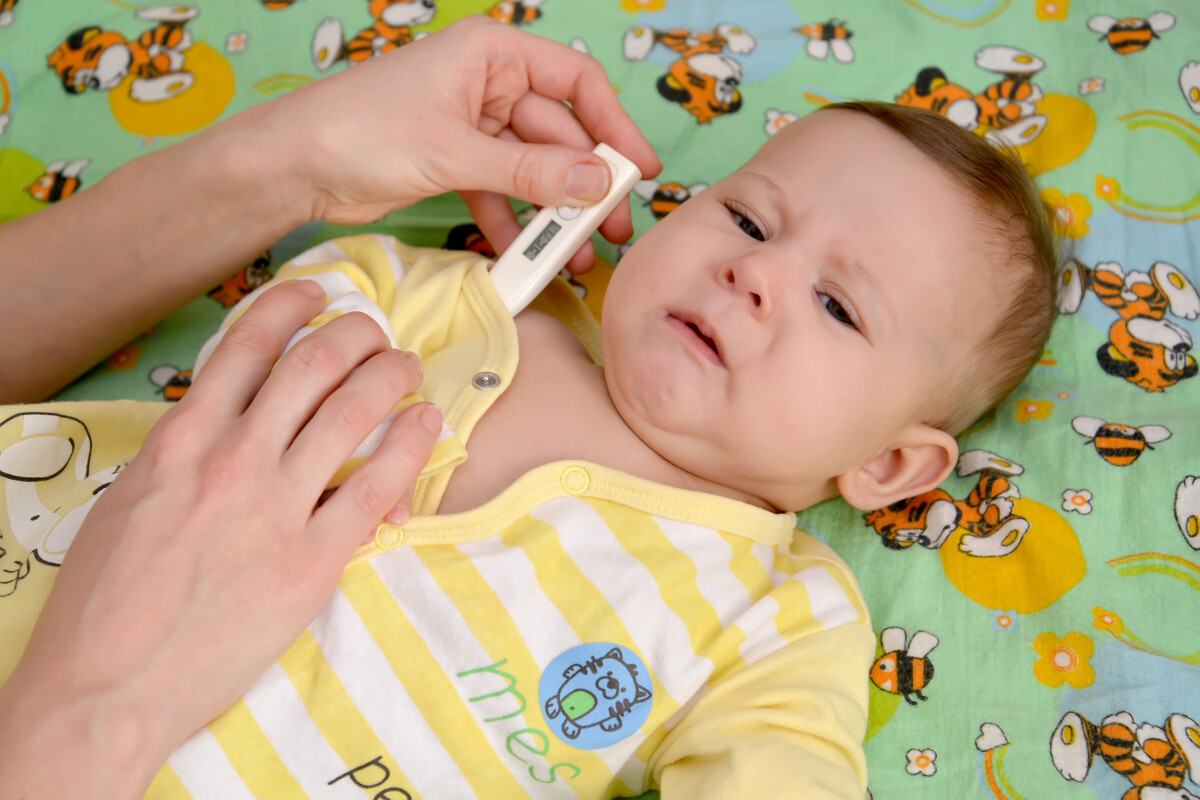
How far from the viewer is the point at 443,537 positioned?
1286mm

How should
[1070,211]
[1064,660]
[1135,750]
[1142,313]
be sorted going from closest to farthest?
[1135,750] → [1064,660] → [1142,313] → [1070,211]

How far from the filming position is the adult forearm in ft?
5.02

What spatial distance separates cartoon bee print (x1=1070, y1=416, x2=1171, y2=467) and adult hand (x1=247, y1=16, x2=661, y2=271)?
2.98 ft

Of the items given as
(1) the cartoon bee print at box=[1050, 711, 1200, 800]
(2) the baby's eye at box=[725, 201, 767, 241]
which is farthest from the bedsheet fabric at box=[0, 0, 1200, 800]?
(2) the baby's eye at box=[725, 201, 767, 241]

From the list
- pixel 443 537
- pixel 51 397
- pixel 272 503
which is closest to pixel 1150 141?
pixel 443 537

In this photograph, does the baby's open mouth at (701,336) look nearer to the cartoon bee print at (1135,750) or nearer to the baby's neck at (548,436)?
the baby's neck at (548,436)

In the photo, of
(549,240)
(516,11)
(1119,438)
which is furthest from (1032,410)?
(516,11)

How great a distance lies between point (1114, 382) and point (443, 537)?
3.97 ft

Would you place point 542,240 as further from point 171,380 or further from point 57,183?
point 57,183

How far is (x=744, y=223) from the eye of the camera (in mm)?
1513

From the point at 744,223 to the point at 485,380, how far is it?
486mm

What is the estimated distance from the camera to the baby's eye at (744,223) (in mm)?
1487

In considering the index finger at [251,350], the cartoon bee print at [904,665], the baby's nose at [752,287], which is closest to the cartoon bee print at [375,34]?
the index finger at [251,350]

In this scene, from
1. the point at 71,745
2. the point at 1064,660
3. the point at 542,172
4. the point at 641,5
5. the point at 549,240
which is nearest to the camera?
the point at 71,745
